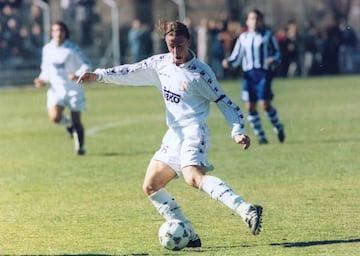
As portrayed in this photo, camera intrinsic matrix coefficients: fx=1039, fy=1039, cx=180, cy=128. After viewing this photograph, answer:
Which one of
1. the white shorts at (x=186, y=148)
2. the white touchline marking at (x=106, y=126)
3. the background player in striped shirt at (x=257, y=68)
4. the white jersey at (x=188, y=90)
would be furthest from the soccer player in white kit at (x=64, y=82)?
the white shorts at (x=186, y=148)

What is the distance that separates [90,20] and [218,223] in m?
27.5

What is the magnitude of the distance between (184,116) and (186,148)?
297 millimetres

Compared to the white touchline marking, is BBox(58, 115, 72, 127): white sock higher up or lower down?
higher up

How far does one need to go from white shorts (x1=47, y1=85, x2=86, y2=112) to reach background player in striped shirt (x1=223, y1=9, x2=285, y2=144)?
2447mm

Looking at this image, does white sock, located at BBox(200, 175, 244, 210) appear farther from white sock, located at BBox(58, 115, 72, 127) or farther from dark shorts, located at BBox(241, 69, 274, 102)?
dark shorts, located at BBox(241, 69, 274, 102)

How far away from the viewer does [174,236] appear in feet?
26.8

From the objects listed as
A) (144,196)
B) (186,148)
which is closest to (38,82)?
(144,196)

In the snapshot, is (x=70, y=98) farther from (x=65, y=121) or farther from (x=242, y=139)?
(x=242, y=139)

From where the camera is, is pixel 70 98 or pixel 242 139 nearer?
pixel 242 139

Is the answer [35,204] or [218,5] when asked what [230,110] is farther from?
[218,5]

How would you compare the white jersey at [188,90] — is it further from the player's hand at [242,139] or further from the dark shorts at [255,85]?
the dark shorts at [255,85]

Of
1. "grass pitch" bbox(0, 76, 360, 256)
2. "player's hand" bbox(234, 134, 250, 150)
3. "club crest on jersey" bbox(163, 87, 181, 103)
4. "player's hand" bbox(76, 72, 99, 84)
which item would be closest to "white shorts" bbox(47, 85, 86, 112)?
"grass pitch" bbox(0, 76, 360, 256)

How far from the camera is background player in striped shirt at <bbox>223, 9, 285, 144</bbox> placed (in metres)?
16.7

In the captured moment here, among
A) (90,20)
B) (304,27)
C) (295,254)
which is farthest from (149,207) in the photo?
(304,27)
